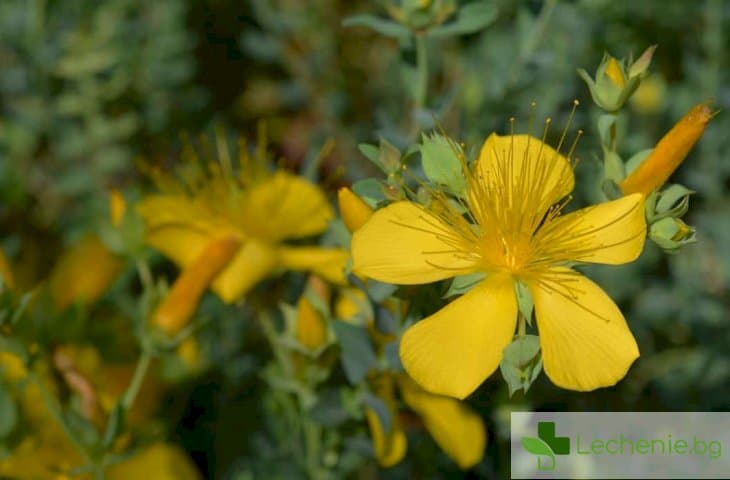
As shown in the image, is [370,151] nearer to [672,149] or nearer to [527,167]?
[527,167]

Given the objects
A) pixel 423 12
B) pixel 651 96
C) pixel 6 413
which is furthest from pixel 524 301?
pixel 651 96

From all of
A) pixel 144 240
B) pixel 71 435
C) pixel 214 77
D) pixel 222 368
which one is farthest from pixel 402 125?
pixel 71 435

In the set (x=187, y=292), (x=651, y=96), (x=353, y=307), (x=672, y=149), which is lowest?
(x=651, y=96)

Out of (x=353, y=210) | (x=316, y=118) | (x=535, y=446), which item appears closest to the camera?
(x=353, y=210)

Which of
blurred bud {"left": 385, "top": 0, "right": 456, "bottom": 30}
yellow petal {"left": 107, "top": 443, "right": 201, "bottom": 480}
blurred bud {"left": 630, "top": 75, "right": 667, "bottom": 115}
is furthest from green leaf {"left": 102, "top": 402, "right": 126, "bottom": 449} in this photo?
blurred bud {"left": 630, "top": 75, "right": 667, "bottom": 115}

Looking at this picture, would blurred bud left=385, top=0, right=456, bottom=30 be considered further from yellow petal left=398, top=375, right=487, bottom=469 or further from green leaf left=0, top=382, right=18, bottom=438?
green leaf left=0, top=382, right=18, bottom=438

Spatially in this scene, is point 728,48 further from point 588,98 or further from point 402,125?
point 402,125

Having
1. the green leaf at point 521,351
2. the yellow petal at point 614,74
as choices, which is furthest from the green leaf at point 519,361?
the yellow petal at point 614,74
